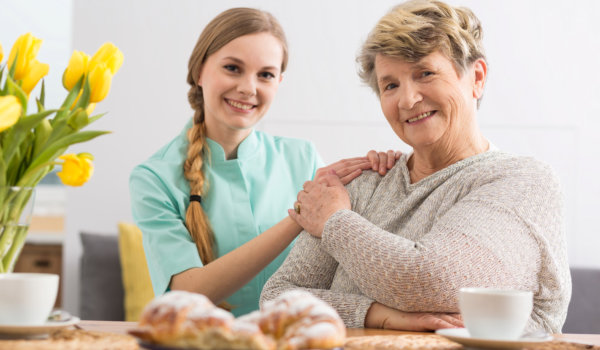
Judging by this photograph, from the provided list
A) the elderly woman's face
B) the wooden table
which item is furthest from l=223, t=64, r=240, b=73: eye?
the wooden table

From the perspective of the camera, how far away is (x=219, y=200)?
6.29 ft

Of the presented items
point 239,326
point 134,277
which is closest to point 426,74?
point 239,326

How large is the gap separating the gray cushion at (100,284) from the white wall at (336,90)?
30 cm

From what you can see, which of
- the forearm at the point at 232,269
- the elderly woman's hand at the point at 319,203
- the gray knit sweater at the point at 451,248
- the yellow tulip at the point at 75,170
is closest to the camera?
the yellow tulip at the point at 75,170

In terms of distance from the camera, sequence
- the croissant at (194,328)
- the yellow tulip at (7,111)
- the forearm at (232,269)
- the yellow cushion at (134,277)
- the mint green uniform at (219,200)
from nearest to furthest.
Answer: the croissant at (194,328) < the yellow tulip at (7,111) < the forearm at (232,269) < the mint green uniform at (219,200) < the yellow cushion at (134,277)

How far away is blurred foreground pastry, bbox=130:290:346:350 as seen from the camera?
66 cm

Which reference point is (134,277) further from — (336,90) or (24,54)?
(24,54)

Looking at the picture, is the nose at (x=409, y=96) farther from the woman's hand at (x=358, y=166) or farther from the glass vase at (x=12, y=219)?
the glass vase at (x=12, y=219)

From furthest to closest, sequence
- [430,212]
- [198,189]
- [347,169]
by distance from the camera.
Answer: [198,189], [347,169], [430,212]

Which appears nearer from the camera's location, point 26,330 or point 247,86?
point 26,330

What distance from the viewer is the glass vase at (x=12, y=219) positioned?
92 centimetres

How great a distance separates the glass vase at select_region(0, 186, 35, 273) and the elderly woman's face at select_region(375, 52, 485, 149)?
78 cm

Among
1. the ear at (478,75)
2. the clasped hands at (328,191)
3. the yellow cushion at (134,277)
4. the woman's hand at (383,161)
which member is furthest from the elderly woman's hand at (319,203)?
the yellow cushion at (134,277)

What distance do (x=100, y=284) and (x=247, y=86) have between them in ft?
5.88
